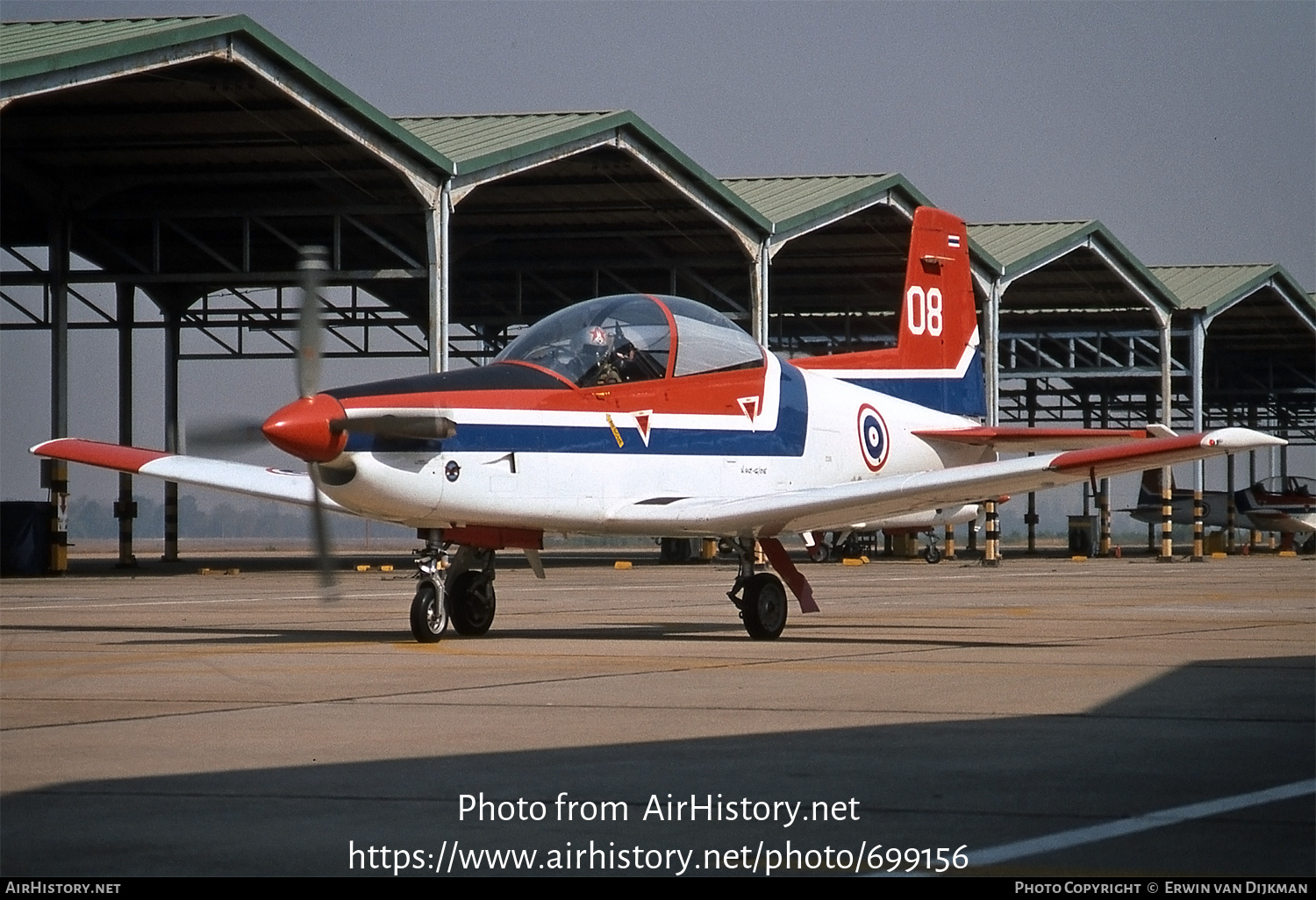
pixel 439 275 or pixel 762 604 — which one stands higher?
pixel 439 275

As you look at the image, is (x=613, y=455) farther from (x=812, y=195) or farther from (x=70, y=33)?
(x=812, y=195)

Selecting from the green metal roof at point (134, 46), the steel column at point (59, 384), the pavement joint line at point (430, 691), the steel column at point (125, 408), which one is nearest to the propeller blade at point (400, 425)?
the pavement joint line at point (430, 691)

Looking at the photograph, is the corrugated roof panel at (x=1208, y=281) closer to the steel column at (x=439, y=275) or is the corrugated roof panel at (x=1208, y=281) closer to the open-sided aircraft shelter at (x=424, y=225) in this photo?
the open-sided aircraft shelter at (x=424, y=225)

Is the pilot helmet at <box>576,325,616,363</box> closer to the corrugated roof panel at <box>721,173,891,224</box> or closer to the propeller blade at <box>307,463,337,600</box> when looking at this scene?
the propeller blade at <box>307,463,337,600</box>

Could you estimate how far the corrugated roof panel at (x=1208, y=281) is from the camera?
4734cm

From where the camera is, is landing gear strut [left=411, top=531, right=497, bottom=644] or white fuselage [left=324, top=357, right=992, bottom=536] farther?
landing gear strut [left=411, top=531, right=497, bottom=644]

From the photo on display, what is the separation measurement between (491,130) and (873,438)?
18186mm

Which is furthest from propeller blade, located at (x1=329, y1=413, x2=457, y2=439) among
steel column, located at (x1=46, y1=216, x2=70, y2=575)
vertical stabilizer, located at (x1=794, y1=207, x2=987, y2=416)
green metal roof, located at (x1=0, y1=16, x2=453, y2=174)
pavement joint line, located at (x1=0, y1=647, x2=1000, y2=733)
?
steel column, located at (x1=46, y1=216, x2=70, y2=575)

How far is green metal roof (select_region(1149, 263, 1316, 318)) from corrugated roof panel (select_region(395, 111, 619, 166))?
22219 mm

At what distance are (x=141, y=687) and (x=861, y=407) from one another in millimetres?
7221

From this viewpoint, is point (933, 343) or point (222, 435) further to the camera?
point (933, 343)

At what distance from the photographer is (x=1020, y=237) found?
4378 centimetres

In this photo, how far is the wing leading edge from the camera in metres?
12.0

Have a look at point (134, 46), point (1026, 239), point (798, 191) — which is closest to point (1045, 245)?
point (1026, 239)
